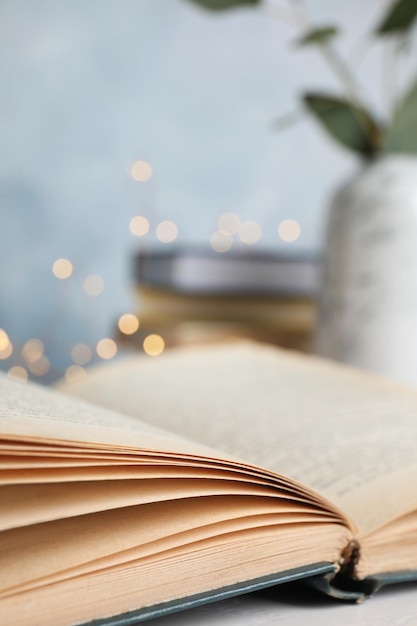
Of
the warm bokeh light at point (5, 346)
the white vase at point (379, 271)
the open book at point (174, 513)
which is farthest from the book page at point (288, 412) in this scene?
the warm bokeh light at point (5, 346)

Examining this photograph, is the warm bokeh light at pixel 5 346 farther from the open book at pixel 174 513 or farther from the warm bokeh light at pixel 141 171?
the open book at pixel 174 513

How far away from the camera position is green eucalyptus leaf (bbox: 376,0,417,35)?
79 cm

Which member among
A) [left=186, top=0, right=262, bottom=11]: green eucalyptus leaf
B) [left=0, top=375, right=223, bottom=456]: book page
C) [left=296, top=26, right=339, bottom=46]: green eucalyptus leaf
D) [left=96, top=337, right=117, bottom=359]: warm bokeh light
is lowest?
[left=0, top=375, right=223, bottom=456]: book page

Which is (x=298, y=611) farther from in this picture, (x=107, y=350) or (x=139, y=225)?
(x=139, y=225)

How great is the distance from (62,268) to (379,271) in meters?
0.79

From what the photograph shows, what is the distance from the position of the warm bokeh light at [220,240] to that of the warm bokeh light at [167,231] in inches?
3.0

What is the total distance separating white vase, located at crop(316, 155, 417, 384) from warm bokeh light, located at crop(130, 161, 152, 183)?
626mm

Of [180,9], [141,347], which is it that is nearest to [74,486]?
[141,347]

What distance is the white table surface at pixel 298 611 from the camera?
289 mm

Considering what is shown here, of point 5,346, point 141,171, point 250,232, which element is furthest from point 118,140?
point 5,346

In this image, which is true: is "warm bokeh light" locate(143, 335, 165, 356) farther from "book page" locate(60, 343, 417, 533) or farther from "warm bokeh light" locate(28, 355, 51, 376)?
"warm bokeh light" locate(28, 355, 51, 376)

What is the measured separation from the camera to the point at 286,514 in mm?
303

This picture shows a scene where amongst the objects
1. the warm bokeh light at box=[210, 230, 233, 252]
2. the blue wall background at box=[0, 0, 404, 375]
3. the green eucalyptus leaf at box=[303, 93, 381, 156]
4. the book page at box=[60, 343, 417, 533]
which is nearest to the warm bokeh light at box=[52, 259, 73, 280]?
the blue wall background at box=[0, 0, 404, 375]

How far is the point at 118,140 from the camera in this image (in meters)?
1.52
